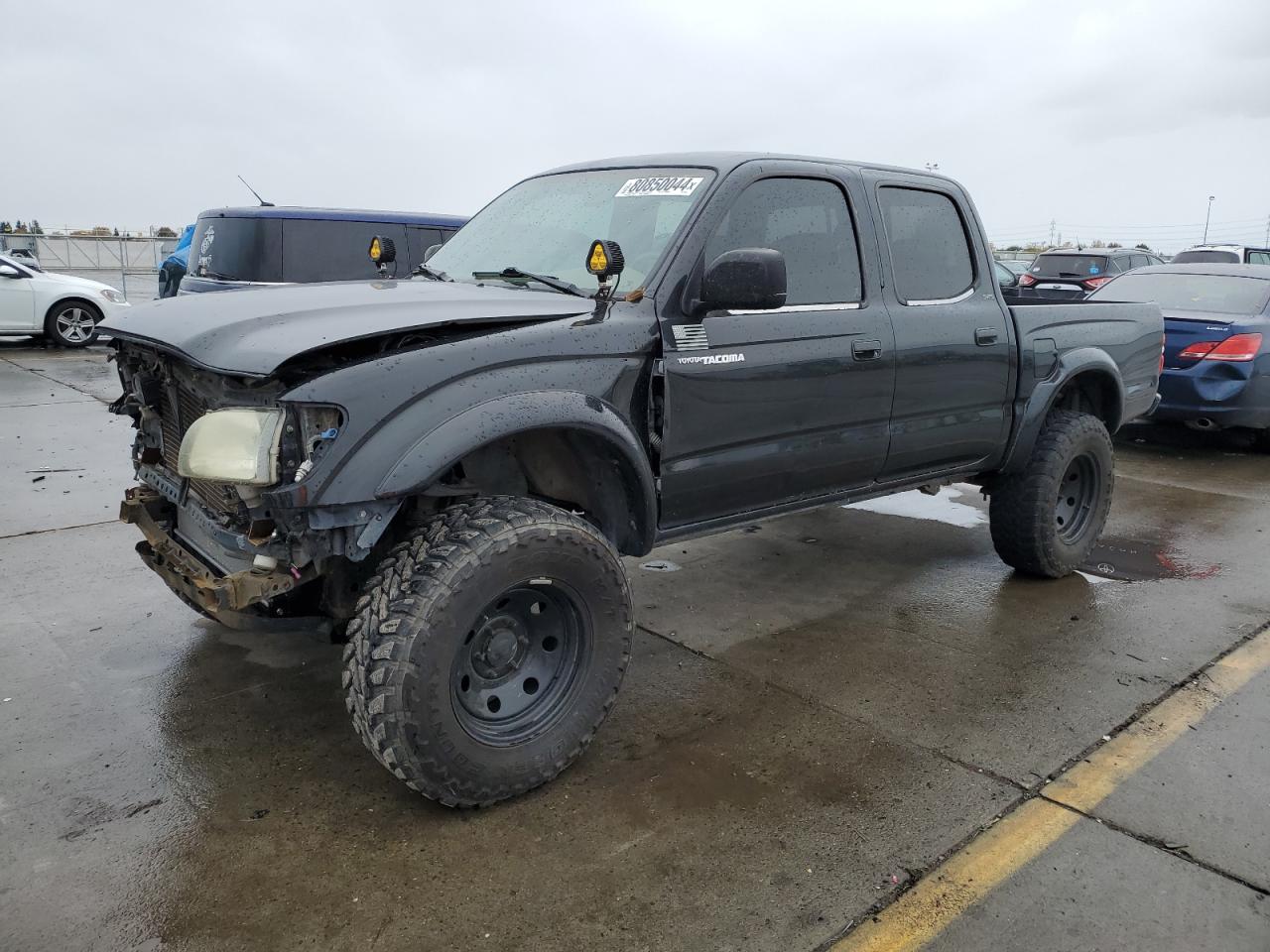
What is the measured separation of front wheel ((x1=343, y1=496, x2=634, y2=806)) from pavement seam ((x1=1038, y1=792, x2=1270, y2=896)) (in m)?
1.44

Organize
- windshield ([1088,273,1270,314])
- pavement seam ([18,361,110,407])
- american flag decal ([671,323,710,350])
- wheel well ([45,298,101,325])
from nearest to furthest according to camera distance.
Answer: american flag decal ([671,323,710,350]) < windshield ([1088,273,1270,314]) < pavement seam ([18,361,110,407]) < wheel well ([45,298,101,325])

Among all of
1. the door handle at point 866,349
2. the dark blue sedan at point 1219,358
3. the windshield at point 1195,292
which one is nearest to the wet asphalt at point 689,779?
the door handle at point 866,349

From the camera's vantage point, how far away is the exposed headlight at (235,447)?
8.34 feet

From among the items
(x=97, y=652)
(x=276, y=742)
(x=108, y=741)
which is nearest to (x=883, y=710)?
(x=276, y=742)

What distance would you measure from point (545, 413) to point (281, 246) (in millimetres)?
7324

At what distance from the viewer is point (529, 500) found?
294 cm

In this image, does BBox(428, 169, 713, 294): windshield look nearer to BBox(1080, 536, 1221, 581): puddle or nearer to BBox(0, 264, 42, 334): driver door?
BBox(1080, 536, 1221, 581): puddle

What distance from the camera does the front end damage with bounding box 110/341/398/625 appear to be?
8.44ft

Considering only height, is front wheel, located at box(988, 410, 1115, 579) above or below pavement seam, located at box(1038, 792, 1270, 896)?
above

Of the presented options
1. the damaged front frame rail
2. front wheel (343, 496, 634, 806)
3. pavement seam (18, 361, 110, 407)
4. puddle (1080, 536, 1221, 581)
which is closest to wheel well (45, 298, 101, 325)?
pavement seam (18, 361, 110, 407)

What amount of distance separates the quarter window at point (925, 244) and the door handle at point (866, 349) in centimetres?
34

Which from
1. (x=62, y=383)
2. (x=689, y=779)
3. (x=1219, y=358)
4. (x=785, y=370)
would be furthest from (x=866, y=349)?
(x=62, y=383)

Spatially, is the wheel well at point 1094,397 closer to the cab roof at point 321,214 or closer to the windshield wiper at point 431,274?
the windshield wiper at point 431,274

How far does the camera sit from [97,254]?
2525 centimetres
